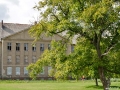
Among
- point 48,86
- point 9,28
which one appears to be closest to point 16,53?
point 9,28

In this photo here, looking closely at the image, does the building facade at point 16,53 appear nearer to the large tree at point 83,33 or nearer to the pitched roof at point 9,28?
the pitched roof at point 9,28

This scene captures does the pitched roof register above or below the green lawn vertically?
above

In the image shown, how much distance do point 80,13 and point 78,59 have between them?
9.33 feet

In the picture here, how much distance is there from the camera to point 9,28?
82.8 m

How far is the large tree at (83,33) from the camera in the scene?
19766mm

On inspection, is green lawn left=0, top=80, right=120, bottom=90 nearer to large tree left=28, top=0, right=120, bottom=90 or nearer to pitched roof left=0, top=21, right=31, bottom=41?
large tree left=28, top=0, right=120, bottom=90

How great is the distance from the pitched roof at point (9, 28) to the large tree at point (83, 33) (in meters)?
59.2

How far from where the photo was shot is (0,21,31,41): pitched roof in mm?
80525

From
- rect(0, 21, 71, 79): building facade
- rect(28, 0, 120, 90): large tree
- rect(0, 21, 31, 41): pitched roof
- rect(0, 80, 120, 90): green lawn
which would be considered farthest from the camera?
rect(0, 21, 31, 41): pitched roof

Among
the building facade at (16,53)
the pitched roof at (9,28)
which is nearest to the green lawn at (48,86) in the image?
the building facade at (16,53)

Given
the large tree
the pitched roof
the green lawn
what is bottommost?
the green lawn

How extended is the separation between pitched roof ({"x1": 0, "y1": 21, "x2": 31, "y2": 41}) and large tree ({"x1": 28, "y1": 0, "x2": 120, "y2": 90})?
5922cm

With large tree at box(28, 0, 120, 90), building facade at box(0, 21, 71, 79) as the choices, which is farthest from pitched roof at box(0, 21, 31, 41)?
large tree at box(28, 0, 120, 90)

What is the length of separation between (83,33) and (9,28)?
2499 inches
